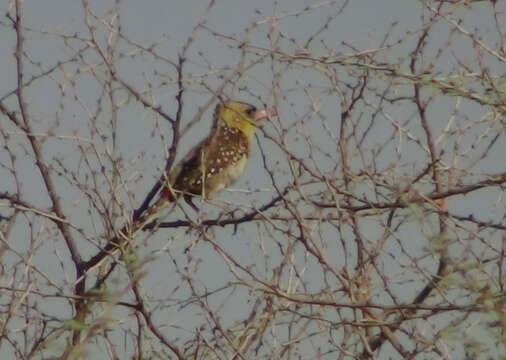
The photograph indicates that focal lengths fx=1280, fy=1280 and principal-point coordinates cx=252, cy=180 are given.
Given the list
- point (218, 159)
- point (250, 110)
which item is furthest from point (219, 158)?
point (250, 110)

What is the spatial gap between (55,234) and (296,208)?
54.3 inches

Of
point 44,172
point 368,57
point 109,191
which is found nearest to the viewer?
point 368,57

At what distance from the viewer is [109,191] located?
5.31 m

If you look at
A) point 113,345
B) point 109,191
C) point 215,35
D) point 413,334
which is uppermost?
point 215,35

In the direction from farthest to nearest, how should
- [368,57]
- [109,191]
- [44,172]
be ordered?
1. [44,172]
2. [109,191]
3. [368,57]

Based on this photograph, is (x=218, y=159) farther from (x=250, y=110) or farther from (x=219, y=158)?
(x=250, y=110)

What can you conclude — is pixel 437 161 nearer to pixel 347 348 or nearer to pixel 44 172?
pixel 347 348

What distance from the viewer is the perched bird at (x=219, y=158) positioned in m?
7.02

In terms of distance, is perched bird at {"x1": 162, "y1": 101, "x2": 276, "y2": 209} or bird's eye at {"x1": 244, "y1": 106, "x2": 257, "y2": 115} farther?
bird's eye at {"x1": 244, "y1": 106, "x2": 257, "y2": 115}

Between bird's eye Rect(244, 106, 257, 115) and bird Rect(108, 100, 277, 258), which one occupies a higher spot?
bird's eye Rect(244, 106, 257, 115)

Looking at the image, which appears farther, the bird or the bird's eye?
the bird's eye

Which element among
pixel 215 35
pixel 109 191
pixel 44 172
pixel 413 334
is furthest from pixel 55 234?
pixel 413 334

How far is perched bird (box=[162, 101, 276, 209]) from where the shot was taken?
702 centimetres

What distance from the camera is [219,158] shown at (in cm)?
754
